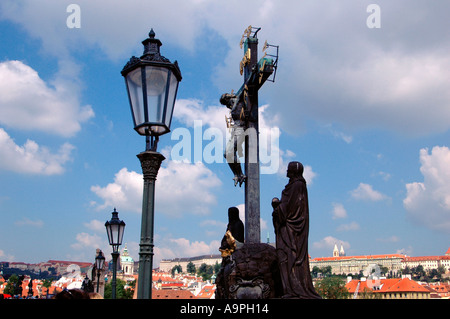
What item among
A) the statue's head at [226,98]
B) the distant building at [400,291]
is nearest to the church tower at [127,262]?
the distant building at [400,291]

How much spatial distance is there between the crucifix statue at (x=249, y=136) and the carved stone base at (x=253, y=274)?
2.02m

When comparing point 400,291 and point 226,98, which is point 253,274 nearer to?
point 226,98

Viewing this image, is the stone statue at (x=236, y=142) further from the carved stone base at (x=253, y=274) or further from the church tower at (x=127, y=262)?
the church tower at (x=127, y=262)

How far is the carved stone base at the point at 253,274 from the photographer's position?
7992 millimetres

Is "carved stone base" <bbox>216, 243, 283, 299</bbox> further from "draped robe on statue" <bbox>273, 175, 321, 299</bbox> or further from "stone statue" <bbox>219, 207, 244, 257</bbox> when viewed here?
"draped robe on statue" <bbox>273, 175, 321, 299</bbox>

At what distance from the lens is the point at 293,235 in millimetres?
7414

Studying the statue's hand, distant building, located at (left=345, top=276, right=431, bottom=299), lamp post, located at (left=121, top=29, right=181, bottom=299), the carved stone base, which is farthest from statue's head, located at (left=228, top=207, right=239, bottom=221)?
distant building, located at (left=345, top=276, right=431, bottom=299)

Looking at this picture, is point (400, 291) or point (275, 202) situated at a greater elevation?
point (275, 202)

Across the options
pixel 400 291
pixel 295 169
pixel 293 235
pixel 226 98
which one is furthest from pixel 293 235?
pixel 400 291
